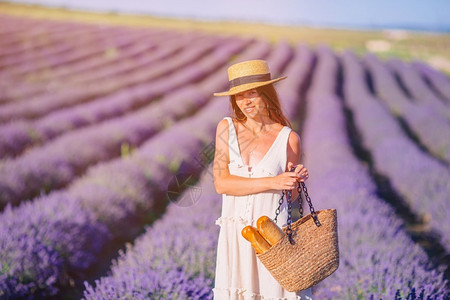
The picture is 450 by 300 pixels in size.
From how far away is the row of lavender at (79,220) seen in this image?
2.36m

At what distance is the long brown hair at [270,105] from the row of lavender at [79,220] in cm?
32

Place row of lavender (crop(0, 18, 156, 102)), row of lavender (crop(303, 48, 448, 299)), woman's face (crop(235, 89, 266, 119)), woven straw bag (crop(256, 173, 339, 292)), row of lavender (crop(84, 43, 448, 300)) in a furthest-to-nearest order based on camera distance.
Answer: row of lavender (crop(0, 18, 156, 102))
row of lavender (crop(303, 48, 448, 299))
row of lavender (crop(84, 43, 448, 300))
woman's face (crop(235, 89, 266, 119))
woven straw bag (crop(256, 173, 339, 292))

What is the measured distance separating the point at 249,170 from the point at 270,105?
0.28 metres

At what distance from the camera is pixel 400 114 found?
931 cm

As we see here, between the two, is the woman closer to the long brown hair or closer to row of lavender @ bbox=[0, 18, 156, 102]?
the long brown hair

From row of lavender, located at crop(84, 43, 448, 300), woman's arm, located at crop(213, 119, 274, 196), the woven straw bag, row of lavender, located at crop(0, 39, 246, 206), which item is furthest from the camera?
row of lavender, located at crop(0, 39, 246, 206)

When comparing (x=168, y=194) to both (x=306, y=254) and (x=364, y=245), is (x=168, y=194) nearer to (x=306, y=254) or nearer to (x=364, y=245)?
(x=306, y=254)

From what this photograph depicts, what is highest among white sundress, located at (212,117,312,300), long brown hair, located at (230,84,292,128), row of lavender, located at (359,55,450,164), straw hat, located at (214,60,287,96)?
straw hat, located at (214,60,287,96)

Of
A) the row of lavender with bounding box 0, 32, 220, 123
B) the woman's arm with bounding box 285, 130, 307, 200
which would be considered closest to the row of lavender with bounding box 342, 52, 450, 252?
the woman's arm with bounding box 285, 130, 307, 200

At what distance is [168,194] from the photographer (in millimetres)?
1685

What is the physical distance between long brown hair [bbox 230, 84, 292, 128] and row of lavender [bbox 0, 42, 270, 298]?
0.32 meters

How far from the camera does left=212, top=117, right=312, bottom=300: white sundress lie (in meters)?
1.45

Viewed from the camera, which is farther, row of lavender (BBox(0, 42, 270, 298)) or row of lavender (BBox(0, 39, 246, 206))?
row of lavender (BBox(0, 39, 246, 206))

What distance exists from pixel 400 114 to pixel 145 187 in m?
7.42
